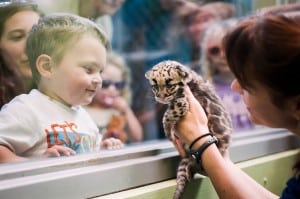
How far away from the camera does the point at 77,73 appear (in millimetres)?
937

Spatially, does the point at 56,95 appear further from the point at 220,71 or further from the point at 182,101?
the point at 220,71

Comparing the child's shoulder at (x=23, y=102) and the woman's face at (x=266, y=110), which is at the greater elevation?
the child's shoulder at (x=23, y=102)

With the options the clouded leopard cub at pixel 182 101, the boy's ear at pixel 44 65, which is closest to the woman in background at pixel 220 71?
the clouded leopard cub at pixel 182 101

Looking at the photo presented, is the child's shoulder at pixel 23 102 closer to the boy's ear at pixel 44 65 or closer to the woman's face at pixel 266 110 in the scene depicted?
the boy's ear at pixel 44 65

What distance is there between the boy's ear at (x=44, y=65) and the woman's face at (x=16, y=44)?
22 millimetres

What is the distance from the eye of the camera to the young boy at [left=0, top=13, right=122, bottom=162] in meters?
0.84

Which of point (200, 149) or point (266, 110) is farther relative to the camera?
point (200, 149)

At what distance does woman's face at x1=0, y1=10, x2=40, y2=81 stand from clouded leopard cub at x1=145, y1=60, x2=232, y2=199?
0.26 meters

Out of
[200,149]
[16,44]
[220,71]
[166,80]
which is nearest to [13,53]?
[16,44]

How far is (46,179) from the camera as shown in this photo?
82cm

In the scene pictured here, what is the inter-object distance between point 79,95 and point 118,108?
0.47 meters

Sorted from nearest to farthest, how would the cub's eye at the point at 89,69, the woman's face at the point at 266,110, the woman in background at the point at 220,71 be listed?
1. the woman's face at the point at 266,110
2. the cub's eye at the point at 89,69
3. the woman in background at the point at 220,71

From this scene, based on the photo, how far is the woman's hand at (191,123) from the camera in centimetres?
96

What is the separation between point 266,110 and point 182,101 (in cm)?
18
